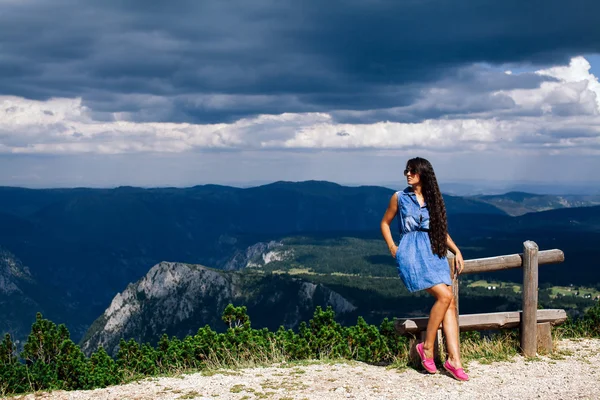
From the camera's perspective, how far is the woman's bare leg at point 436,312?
12984 millimetres

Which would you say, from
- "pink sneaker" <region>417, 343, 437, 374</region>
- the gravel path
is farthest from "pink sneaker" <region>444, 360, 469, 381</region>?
"pink sneaker" <region>417, 343, 437, 374</region>

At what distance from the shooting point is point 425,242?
13.1 metres

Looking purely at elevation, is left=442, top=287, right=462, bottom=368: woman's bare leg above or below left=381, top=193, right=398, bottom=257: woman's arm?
below

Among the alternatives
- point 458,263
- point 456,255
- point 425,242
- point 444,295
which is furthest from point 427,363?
point 425,242

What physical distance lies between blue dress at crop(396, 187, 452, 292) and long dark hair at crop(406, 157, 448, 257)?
11 cm

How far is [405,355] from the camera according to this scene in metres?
15.2

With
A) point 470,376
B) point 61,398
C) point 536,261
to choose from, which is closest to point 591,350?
point 536,261

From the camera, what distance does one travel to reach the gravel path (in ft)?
40.2

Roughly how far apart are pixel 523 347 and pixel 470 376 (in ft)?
8.37

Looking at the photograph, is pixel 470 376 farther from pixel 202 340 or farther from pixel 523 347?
pixel 202 340

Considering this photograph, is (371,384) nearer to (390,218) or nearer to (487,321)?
(390,218)

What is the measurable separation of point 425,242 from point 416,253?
33 centimetres

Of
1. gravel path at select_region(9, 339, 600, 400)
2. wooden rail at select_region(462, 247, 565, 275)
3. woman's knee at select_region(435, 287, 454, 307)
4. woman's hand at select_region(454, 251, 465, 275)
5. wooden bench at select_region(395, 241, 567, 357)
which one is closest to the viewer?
gravel path at select_region(9, 339, 600, 400)

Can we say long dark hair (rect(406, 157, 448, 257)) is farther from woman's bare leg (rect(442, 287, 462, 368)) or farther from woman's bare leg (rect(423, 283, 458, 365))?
woman's bare leg (rect(442, 287, 462, 368))
